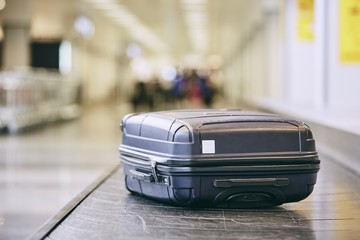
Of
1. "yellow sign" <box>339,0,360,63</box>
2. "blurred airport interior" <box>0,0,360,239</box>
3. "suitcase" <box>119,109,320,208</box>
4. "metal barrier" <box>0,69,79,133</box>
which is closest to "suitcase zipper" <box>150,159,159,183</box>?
"suitcase" <box>119,109,320,208</box>

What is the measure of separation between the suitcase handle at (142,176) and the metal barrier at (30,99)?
45.8 ft

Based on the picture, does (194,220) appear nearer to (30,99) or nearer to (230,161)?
(230,161)

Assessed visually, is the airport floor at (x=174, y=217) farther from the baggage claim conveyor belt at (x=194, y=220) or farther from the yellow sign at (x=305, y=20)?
the yellow sign at (x=305, y=20)

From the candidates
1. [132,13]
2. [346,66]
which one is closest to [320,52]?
[346,66]

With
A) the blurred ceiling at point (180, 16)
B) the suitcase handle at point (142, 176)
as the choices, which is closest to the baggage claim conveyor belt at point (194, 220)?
the suitcase handle at point (142, 176)

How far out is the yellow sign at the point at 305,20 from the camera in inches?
638

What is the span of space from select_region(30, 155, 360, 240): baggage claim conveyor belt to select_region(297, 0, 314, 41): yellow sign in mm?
12410

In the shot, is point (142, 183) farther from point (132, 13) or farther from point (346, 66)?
point (132, 13)

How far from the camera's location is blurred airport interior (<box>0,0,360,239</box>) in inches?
374

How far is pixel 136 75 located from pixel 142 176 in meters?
33.7

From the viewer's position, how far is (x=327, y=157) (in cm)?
716

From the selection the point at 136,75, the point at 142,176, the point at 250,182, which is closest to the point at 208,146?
the point at 250,182

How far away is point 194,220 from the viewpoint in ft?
10.9

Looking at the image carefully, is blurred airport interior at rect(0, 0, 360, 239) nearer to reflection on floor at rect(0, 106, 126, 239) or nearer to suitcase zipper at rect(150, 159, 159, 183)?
reflection on floor at rect(0, 106, 126, 239)
